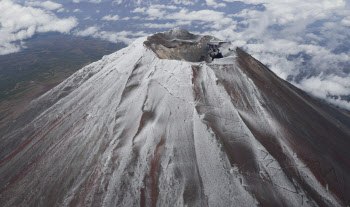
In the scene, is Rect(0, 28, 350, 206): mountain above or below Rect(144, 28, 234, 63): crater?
below

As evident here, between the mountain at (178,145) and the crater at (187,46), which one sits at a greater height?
the crater at (187,46)

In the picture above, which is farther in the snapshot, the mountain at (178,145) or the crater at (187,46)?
the crater at (187,46)

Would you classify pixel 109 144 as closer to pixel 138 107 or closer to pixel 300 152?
pixel 138 107

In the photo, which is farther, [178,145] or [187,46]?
[187,46]

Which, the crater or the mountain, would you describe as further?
A: the crater

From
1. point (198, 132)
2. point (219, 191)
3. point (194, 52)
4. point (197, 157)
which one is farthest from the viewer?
point (194, 52)

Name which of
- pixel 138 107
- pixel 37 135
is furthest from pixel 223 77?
pixel 37 135

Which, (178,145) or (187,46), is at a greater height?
(187,46)

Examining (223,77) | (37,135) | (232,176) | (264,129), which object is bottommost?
(37,135)
